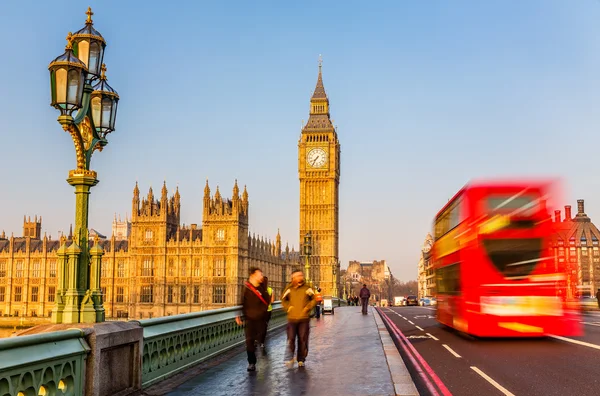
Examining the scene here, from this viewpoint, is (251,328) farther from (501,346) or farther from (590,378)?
(501,346)

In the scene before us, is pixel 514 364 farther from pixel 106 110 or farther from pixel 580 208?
pixel 580 208

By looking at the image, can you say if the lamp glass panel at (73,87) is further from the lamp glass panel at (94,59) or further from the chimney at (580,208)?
the chimney at (580,208)

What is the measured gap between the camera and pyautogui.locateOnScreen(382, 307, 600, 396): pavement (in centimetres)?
1084

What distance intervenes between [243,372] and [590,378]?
20.1 feet

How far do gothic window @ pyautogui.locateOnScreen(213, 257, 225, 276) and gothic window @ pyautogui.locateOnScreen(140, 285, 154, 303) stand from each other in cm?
958

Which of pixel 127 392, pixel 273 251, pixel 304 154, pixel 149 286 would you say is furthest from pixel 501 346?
pixel 304 154

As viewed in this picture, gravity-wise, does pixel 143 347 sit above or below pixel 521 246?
below

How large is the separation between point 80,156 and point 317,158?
393 feet

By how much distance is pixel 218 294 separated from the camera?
94125 mm

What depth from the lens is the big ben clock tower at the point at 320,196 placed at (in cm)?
12606

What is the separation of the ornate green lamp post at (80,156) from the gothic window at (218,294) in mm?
A: 83188

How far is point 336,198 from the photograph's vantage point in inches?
5241

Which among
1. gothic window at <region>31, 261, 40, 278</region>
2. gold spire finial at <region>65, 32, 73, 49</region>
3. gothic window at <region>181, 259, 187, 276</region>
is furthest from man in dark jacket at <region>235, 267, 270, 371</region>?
gothic window at <region>31, 261, 40, 278</region>

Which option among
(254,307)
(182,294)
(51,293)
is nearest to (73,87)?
(254,307)
